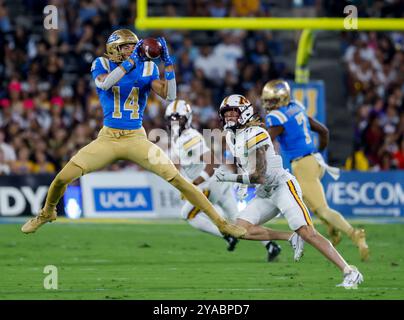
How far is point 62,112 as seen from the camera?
18.7 m

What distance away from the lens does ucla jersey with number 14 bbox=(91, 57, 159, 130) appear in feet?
33.2

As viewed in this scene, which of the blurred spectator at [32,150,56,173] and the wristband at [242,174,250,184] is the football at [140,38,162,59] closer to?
the wristband at [242,174,250,184]

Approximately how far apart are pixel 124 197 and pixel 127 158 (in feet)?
23.0

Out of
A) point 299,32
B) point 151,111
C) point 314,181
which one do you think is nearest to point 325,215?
point 314,181

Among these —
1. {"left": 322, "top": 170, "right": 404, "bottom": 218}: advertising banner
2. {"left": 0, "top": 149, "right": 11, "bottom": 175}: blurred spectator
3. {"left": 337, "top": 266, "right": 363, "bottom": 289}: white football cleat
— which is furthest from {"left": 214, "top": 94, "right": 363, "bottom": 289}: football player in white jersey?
{"left": 0, "top": 149, "right": 11, "bottom": 175}: blurred spectator

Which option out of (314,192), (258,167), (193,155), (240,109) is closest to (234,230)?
(258,167)

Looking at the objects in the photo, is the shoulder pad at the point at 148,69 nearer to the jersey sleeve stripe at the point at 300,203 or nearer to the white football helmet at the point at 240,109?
the white football helmet at the point at 240,109

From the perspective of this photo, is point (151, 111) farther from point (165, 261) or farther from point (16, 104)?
point (165, 261)

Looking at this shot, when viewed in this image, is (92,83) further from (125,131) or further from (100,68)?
(125,131)

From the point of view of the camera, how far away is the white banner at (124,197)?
55.5 ft

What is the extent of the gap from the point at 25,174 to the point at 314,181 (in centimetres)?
603

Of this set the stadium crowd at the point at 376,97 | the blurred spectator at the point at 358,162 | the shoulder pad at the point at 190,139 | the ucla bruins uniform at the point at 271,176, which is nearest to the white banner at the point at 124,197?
the blurred spectator at the point at 358,162

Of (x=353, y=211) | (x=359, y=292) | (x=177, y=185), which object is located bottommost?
(x=353, y=211)
